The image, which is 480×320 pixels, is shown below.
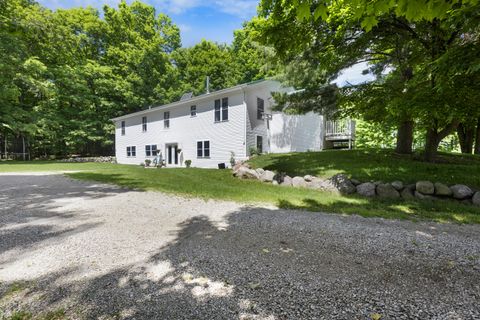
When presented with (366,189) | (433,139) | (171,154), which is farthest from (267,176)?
(171,154)

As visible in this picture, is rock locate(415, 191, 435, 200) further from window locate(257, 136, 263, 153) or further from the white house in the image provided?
window locate(257, 136, 263, 153)

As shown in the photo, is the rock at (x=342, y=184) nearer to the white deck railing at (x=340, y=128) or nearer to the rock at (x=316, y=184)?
the rock at (x=316, y=184)

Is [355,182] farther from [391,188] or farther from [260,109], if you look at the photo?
[260,109]

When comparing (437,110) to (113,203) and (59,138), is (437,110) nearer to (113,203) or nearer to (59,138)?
(113,203)

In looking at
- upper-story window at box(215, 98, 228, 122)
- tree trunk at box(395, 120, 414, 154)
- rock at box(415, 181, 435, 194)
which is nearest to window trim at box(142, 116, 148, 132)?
upper-story window at box(215, 98, 228, 122)

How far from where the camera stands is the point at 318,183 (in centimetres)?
916

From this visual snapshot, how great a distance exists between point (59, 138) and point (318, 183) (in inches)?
1176

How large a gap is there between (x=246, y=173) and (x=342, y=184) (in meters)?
4.58

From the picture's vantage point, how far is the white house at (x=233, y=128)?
54.8 feet

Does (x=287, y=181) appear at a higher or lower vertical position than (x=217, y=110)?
lower

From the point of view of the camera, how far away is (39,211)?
5523 millimetres

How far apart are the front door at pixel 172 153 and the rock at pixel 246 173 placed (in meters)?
10.4

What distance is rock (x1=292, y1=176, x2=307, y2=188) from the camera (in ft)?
31.3

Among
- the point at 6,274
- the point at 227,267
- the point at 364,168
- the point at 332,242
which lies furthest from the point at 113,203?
the point at 364,168
